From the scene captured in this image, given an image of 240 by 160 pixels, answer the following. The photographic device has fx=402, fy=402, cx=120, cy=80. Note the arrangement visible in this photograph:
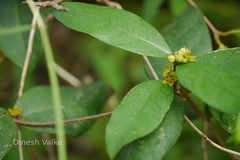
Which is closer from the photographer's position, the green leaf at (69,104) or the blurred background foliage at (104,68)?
the green leaf at (69,104)

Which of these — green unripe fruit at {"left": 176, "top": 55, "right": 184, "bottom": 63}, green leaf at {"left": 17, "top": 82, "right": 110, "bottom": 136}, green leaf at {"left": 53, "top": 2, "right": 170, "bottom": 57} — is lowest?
green leaf at {"left": 17, "top": 82, "right": 110, "bottom": 136}

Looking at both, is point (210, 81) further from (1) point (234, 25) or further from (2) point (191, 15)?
(1) point (234, 25)

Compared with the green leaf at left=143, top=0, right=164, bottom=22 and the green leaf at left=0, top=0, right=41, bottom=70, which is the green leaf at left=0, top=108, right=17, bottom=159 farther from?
the green leaf at left=143, top=0, right=164, bottom=22

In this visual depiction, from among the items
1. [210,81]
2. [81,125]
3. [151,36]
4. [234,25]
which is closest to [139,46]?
[151,36]

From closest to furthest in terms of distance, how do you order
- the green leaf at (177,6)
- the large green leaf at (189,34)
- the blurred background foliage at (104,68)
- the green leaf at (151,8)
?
1. the large green leaf at (189,34)
2. the green leaf at (151,8)
3. the green leaf at (177,6)
4. the blurred background foliage at (104,68)

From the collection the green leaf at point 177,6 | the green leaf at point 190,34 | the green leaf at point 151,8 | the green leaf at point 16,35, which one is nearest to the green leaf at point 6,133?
the green leaf at point 16,35

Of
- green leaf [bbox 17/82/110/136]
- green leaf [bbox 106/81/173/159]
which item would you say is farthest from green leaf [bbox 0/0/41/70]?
green leaf [bbox 106/81/173/159]

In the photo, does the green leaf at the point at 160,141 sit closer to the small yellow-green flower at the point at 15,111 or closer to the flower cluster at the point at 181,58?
the flower cluster at the point at 181,58
